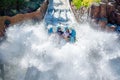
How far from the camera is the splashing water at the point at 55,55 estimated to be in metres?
20.8

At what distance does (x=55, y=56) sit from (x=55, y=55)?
0.08 m

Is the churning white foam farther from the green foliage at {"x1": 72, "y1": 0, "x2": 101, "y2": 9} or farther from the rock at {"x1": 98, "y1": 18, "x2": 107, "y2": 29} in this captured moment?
the green foliage at {"x1": 72, "y1": 0, "x2": 101, "y2": 9}

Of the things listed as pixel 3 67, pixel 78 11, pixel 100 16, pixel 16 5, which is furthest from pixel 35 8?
pixel 3 67

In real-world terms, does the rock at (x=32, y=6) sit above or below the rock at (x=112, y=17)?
above

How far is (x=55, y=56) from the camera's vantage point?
72.5ft

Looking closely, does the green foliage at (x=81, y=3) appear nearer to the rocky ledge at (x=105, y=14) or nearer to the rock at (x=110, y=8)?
the rocky ledge at (x=105, y=14)

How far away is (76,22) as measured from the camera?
26359mm

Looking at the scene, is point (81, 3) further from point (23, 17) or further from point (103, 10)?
point (23, 17)

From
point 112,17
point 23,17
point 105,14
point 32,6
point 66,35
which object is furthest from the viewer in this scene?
point 32,6

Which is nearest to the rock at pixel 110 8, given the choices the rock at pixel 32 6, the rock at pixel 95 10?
the rock at pixel 95 10

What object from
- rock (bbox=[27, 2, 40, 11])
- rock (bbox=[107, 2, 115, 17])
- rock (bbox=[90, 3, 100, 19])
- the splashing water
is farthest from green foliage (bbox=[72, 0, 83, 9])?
the splashing water

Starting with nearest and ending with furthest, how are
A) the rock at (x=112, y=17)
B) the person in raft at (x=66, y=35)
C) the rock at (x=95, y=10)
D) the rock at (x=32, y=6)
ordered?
the person in raft at (x=66, y=35) < the rock at (x=95, y=10) < the rock at (x=112, y=17) < the rock at (x=32, y=6)

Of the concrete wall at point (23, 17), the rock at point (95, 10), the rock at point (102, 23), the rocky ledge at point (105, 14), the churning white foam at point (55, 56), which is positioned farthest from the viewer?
the rock at point (95, 10)

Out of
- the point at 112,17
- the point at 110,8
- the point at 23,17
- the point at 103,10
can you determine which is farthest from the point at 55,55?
the point at 110,8
